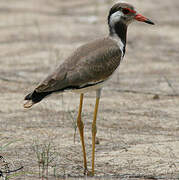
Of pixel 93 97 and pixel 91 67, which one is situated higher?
pixel 91 67

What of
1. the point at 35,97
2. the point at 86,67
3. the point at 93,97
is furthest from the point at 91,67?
the point at 93,97

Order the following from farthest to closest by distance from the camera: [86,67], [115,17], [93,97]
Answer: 1. [93,97]
2. [115,17]
3. [86,67]

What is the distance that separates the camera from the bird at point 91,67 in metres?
5.15

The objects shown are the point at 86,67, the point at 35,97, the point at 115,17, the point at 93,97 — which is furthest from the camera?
the point at 93,97

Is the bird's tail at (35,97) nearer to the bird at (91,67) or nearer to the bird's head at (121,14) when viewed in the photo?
the bird at (91,67)

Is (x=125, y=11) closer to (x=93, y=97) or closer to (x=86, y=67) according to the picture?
(x=86, y=67)

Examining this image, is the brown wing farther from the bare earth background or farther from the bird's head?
the bare earth background

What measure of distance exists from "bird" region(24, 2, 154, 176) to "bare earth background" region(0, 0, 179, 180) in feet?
1.52

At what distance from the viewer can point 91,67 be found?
5367mm

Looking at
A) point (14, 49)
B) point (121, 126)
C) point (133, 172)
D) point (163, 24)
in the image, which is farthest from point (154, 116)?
point (163, 24)

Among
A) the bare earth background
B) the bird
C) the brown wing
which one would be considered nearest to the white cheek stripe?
the bird

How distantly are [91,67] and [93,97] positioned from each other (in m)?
2.53

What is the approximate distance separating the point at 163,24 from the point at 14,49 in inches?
134

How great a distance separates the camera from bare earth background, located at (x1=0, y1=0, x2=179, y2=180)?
551cm
